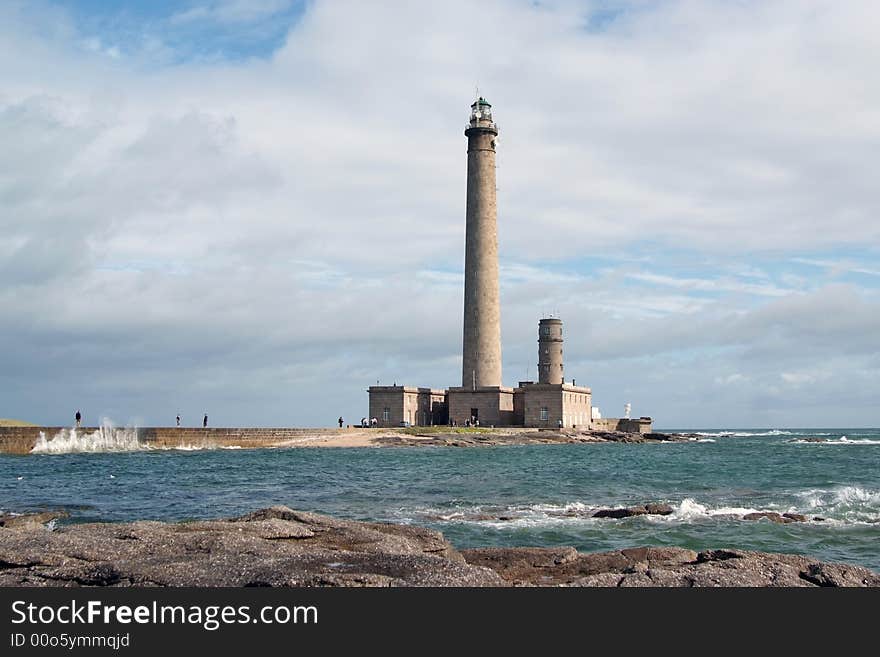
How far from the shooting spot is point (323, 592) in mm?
11156

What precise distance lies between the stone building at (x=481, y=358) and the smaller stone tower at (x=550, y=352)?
7897 mm

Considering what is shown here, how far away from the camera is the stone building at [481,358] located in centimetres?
8581

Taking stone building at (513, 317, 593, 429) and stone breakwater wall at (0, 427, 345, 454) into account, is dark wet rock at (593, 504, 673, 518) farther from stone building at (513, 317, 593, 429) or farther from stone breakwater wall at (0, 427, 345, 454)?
stone building at (513, 317, 593, 429)

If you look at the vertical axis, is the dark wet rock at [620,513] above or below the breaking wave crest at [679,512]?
above

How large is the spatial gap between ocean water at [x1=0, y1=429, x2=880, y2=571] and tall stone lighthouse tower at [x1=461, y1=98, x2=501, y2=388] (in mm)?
29419

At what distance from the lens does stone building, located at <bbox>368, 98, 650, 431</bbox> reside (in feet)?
282

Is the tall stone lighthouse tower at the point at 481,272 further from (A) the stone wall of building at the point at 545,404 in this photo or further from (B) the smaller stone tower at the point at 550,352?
(B) the smaller stone tower at the point at 550,352

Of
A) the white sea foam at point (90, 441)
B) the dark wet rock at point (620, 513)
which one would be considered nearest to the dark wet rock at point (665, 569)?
the dark wet rock at point (620, 513)

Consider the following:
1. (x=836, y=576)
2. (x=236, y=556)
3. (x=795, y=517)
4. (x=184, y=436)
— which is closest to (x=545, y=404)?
(x=184, y=436)

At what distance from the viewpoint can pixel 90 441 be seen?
65.1 meters

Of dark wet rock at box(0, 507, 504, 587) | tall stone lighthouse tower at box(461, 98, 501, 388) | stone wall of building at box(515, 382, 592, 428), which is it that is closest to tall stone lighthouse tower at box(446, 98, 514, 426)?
tall stone lighthouse tower at box(461, 98, 501, 388)

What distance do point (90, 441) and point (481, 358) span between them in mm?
35843

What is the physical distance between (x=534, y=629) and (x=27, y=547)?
938 centimetres

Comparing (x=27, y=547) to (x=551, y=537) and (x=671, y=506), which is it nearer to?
(x=551, y=537)
